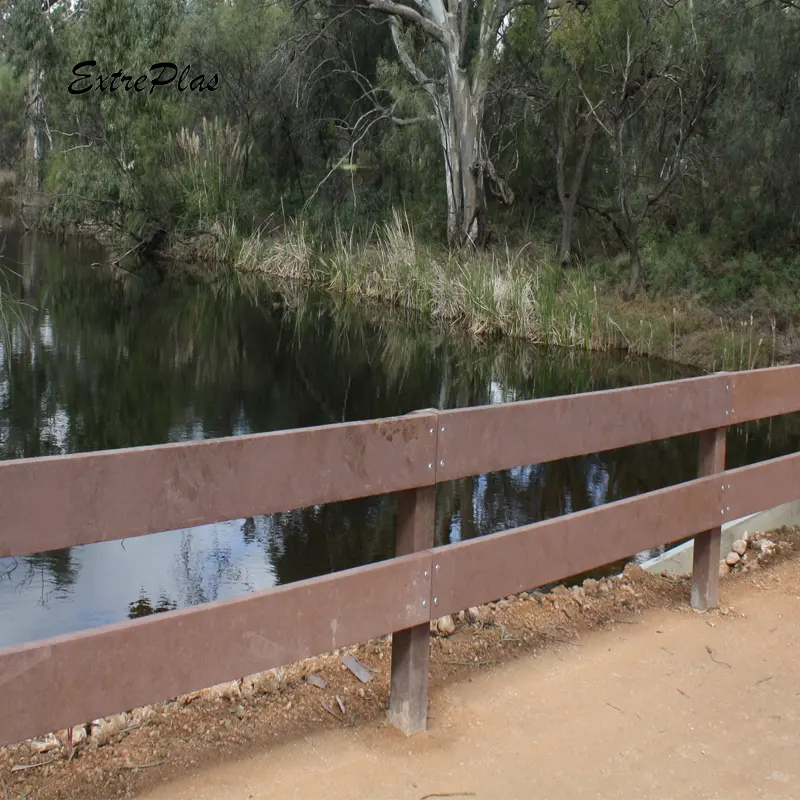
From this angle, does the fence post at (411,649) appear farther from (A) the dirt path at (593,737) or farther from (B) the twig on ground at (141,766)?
(B) the twig on ground at (141,766)

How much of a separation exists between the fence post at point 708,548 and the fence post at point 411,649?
174 cm

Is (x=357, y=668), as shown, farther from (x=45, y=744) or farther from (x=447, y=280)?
(x=447, y=280)

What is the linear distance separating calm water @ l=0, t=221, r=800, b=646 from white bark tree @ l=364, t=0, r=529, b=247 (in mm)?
4134

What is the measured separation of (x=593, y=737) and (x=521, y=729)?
0.25 m

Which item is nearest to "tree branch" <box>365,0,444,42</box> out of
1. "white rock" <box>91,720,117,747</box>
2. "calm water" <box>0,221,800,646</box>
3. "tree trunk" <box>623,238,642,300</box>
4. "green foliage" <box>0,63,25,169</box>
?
"calm water" <box>0,221,800,646</box>

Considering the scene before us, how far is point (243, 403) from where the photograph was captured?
14.4 meters

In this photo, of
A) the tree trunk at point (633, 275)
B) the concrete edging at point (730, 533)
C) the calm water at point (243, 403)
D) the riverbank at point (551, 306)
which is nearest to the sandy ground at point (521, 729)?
the concrete edging at point (730, 533)

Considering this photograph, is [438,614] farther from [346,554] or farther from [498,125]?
[498,125]

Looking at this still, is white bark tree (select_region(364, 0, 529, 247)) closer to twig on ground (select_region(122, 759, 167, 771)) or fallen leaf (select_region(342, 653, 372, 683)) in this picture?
fallen leaf (select_region(342, 653, 372, 683))

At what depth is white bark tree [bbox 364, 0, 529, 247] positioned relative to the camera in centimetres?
2408

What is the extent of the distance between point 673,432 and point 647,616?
36.4 inches

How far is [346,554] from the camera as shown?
8578mm

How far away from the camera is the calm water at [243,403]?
7875 millimetres

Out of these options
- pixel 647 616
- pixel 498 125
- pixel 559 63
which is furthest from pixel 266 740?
pixel 498 125
